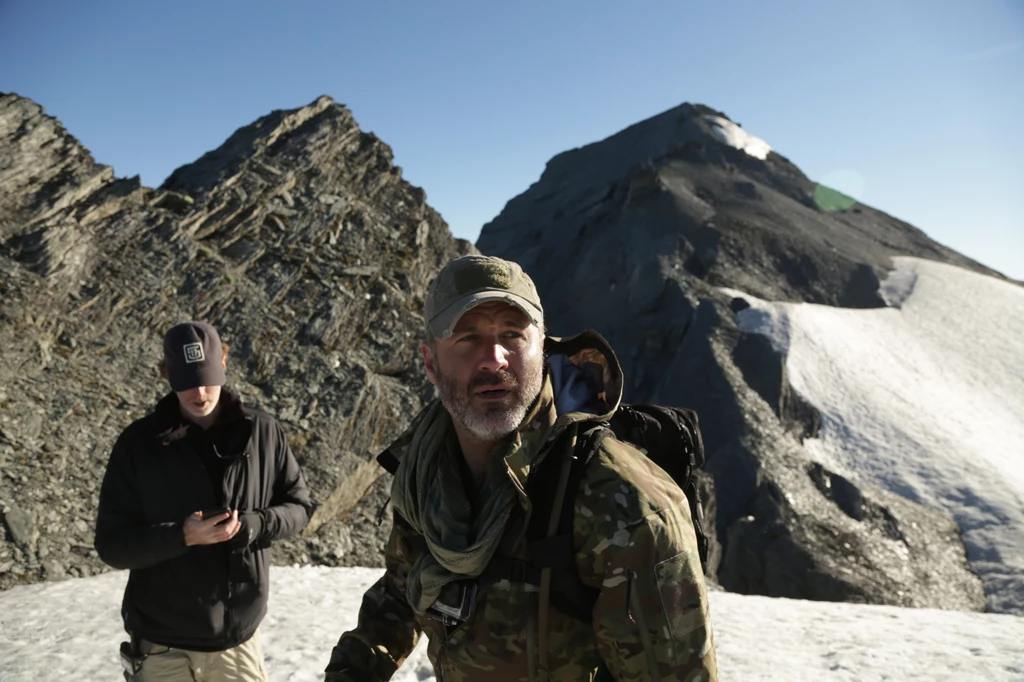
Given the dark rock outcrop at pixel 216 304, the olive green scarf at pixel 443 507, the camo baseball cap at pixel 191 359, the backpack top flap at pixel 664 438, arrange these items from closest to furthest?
the olive green scarf at pixel 443 507
the backpack top flap at pixel 664 438
the camo baseball cap at pixel 191 359
the dark rock outcrop at pixel 216 304

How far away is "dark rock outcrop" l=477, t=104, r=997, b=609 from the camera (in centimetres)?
2075

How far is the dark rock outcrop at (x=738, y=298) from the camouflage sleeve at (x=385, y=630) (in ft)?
65.7

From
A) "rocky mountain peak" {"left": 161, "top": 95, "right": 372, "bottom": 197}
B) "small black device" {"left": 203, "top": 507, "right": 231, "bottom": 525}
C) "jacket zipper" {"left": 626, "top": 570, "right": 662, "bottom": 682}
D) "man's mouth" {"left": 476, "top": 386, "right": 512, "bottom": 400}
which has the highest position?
"rocky mountain peak" {"left": 161, "top": 95, "right": 372, "bottom": 197}

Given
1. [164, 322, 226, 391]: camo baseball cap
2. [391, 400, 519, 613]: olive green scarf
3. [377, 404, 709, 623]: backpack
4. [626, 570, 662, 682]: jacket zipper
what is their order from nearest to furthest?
[626, 570, 662, 682]: jacket zipper
[377, 404, 709, 623]: backpack
[391, 400, 519, 613]: olive green scarf
[164, 322, 226, 391]: camo baseball cap

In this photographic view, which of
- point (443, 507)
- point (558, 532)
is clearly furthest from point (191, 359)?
point (558, 532)

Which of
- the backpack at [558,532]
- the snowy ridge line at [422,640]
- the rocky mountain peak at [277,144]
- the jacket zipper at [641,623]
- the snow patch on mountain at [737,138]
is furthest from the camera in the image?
the snow patch on mountain at [737,138]

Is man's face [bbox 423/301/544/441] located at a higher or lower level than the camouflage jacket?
higher

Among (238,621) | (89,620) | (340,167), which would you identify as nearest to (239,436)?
(238,621)

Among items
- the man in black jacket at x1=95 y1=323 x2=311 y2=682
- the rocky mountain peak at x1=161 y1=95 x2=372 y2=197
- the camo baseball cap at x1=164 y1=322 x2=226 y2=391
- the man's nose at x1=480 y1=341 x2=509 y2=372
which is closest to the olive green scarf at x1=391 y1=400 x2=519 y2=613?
the man's nose at x1=480 y1=341 x2=509 y2=372

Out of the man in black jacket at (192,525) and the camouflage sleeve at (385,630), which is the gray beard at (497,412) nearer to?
the camouflage sleeve at (385,630)

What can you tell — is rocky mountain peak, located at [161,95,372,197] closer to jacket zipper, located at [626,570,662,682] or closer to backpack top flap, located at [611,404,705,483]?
backpack top flap, located at [611,404,705,483]

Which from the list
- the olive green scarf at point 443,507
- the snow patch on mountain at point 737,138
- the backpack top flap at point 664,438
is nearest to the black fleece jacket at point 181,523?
the olive green scarf at point 443,507

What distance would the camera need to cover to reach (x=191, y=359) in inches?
162

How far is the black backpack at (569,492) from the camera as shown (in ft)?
6.93
